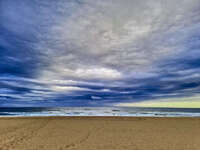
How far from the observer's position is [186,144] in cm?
→ 1003

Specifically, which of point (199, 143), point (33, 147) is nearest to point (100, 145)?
point (33, 147)

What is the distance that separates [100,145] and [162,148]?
12.4 ft

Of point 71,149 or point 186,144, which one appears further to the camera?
point 186,144

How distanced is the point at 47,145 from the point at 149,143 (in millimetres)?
6640

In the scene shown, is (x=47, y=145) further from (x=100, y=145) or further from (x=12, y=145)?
(x=100, y=145)

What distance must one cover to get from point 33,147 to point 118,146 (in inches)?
201

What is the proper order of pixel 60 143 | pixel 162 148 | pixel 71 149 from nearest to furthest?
pixel 71 149 → pixel 162 148 → pixel 60 143

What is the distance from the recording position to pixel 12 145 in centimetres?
914

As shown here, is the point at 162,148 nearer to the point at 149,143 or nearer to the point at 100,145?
the point at 149,143

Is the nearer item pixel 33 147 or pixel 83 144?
pixel 33 147

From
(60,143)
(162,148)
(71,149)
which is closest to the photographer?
(71,149)

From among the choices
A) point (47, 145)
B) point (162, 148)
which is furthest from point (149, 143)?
point (47, 145)

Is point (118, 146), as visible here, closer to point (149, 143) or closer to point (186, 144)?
point (149, 143)

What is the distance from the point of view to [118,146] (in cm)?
934
